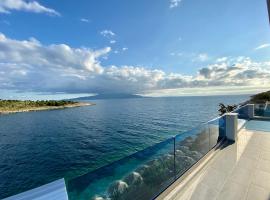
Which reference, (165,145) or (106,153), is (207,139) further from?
(106,153)

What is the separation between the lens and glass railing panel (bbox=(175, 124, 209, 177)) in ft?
12.8

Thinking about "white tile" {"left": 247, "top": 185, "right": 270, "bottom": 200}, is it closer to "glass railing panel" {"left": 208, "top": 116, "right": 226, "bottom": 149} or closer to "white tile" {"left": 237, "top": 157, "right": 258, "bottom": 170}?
"white tile" {"left": 237, "top": 157, "right": 258, "bottom": 170}

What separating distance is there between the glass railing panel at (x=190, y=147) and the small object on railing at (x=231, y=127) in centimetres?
142

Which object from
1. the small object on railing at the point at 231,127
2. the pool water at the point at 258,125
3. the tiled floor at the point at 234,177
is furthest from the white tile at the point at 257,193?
the pool water at the point at 258,125

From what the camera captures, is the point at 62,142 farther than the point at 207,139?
Yes

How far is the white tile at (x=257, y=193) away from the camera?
3.10m

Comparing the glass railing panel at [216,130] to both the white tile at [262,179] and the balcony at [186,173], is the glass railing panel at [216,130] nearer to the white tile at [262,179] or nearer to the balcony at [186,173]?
the balcony at [186,173]

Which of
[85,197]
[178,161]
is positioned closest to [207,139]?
[178,161]

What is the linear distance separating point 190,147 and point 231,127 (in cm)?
252

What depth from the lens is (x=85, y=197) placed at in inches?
82.1

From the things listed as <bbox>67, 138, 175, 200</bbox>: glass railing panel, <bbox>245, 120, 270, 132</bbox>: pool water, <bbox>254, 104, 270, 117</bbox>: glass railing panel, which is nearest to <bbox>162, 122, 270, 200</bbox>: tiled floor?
<bbox>67, 138, 175, 200</bbox>: glass railing panel

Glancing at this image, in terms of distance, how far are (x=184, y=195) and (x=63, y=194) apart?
249 cm

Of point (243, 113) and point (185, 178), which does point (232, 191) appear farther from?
point (243, 113)

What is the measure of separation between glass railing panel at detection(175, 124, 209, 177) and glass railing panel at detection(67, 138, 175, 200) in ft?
0.78
